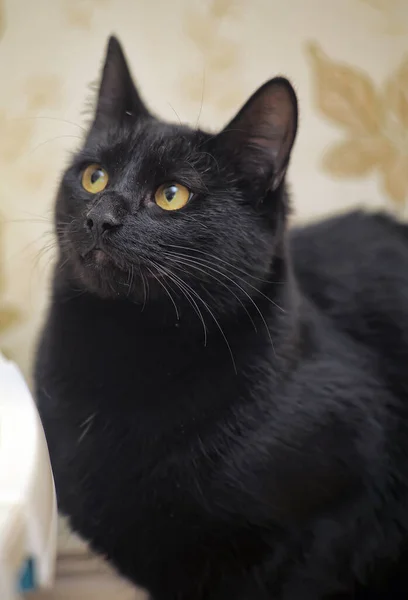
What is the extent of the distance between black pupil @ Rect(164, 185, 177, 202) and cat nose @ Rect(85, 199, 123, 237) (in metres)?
0.07

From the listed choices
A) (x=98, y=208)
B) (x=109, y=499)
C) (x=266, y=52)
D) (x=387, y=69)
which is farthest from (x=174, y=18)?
(x=109, y=499)

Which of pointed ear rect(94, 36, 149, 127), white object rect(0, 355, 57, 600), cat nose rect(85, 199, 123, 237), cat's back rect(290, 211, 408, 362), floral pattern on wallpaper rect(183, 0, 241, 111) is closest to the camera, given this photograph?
white object rect(0, 355, 57, 600)

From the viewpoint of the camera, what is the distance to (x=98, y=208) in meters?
0.58

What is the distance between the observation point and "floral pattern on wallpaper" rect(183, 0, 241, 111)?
36.4 inches

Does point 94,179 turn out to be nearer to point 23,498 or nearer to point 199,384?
point 199,384

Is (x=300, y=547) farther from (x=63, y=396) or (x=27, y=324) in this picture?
(x=27, y=324)

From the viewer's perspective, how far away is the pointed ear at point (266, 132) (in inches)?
23.9

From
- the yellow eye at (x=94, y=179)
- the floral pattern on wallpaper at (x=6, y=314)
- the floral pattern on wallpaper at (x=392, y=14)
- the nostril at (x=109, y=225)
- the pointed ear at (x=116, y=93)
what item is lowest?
the floral pattern on wallpaper at (x=6, y=314)

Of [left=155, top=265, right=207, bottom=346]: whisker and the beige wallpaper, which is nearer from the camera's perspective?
[left=155, top=265, right=207, bottom=346]: whisker

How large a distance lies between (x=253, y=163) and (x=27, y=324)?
0.54 m

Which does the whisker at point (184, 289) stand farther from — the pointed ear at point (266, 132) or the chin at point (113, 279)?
the pointed ear at point (266, 132)

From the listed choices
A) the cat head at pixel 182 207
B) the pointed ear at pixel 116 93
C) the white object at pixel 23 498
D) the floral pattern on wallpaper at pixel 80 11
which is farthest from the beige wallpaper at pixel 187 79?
the white object at pixel 23 498

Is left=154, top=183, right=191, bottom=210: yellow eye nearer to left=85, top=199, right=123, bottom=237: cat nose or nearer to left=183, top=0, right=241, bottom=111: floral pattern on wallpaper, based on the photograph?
left=85, top=199, right=123, bottom=237: cat nose

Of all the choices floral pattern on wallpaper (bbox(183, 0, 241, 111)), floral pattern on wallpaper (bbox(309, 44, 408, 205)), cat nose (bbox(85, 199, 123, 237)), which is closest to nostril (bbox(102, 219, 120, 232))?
cat nose (bbox(85, 199, 123, 237))
